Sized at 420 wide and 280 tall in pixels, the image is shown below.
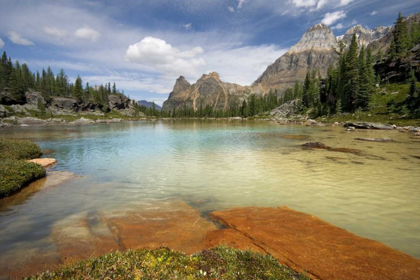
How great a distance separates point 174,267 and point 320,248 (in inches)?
202

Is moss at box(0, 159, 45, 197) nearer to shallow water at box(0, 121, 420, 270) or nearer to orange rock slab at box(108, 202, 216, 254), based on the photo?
shallow water at box(0, 121, 420, 270)

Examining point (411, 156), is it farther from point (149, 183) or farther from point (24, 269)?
point (24, 269)

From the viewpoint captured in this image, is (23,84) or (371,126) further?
(23,84)

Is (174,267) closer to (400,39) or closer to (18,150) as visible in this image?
(18,150)

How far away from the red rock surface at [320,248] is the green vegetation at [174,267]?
1666 mm

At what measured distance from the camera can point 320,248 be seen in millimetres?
7117

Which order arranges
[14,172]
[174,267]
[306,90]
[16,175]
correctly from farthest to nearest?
1. [306,90]
2. [14,172]
3. [16,175]
4. [174,267]

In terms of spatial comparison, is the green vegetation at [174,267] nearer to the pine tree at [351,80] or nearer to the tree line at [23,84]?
the pine tree at [351,80]

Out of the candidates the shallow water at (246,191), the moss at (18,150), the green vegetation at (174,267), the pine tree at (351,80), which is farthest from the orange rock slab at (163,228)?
the pine tree at (351,80)

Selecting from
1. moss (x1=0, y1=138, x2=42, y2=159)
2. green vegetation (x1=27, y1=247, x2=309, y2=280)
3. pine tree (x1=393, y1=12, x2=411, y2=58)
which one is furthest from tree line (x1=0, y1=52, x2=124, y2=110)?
pine tree (x1=393, y1=12, x2=411, y2=58)

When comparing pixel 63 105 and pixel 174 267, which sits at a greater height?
pixel 63 105

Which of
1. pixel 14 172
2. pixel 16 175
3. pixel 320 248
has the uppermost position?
pixel 14 172

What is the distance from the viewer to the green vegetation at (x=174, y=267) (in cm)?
423

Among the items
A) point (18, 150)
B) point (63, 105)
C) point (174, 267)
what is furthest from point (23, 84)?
point (174, 267)
